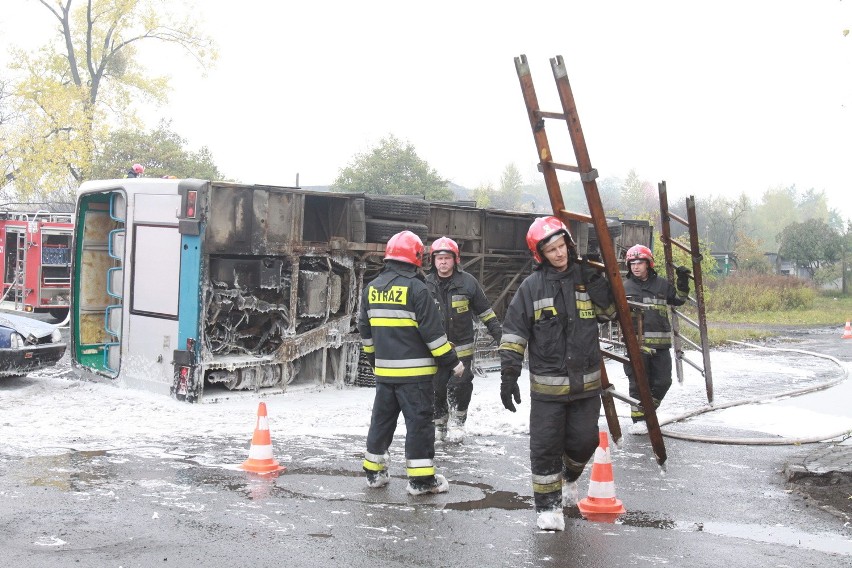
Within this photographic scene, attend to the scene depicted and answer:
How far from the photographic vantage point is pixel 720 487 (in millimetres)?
6824

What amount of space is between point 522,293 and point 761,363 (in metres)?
10.9

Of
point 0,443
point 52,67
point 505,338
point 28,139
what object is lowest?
point 0,443

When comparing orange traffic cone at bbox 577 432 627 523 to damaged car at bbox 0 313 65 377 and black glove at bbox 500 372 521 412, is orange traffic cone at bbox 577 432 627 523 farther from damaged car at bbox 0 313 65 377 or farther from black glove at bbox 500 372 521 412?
damaged car at bbox 0 313 65 377

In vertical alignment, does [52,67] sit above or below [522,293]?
above

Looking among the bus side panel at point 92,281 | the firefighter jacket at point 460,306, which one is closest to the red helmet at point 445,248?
the firefighter jacket at point 460,306

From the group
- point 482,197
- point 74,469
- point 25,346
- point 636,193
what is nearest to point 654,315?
point 74,469

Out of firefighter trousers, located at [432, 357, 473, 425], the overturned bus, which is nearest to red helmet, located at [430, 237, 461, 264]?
firefighter trousers, located at [432, 357, 473, 425]

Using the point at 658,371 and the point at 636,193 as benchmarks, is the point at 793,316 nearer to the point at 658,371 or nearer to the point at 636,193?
the point at 658,371

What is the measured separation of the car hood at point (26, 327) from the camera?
11.3 metres

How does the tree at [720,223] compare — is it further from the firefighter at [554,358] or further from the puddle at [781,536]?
the firefighter at [554,358]

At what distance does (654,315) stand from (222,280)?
15.6 ft

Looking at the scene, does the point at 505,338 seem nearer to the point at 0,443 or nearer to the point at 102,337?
the point at 0,443

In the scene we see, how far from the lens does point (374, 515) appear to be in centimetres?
584

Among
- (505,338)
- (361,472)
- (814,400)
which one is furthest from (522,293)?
(814,400)
